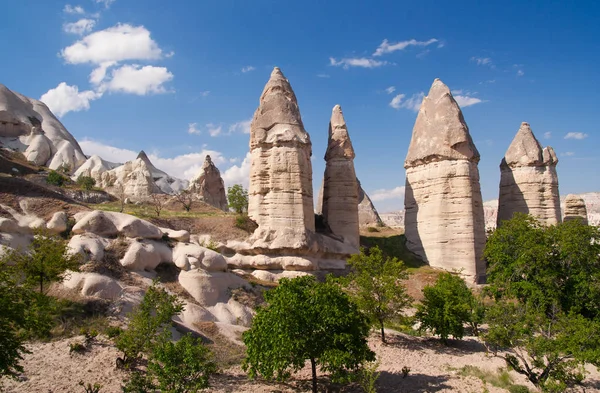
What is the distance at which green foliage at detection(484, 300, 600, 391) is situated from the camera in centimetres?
1113

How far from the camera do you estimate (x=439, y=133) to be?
28828 millimetres

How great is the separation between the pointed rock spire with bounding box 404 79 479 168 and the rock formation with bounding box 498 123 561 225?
487cm

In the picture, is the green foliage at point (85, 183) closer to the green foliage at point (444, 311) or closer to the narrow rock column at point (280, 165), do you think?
the narrow rock column at point (280, 165)

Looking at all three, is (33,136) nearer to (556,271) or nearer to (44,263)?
(44,263)

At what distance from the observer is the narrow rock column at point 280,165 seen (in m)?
25.1

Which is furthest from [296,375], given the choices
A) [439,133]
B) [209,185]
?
[209,185]

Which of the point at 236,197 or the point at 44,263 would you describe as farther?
the point at 236,197

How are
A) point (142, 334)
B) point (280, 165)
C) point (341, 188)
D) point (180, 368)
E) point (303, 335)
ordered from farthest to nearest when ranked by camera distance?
point (341, 188) → point (280, 165) → point (142, 334) → point (303, 335) → point (180, 368)

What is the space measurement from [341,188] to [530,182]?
43.0 ft

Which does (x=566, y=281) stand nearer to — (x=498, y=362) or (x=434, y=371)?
(x=498, y=362)

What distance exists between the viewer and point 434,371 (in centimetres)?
1327

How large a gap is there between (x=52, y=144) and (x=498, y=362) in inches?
2176

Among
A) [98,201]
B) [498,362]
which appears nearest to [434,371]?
[498,362]

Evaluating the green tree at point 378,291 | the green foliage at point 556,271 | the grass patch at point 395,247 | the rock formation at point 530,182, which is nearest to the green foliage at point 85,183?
the grass patch at point 395,247
